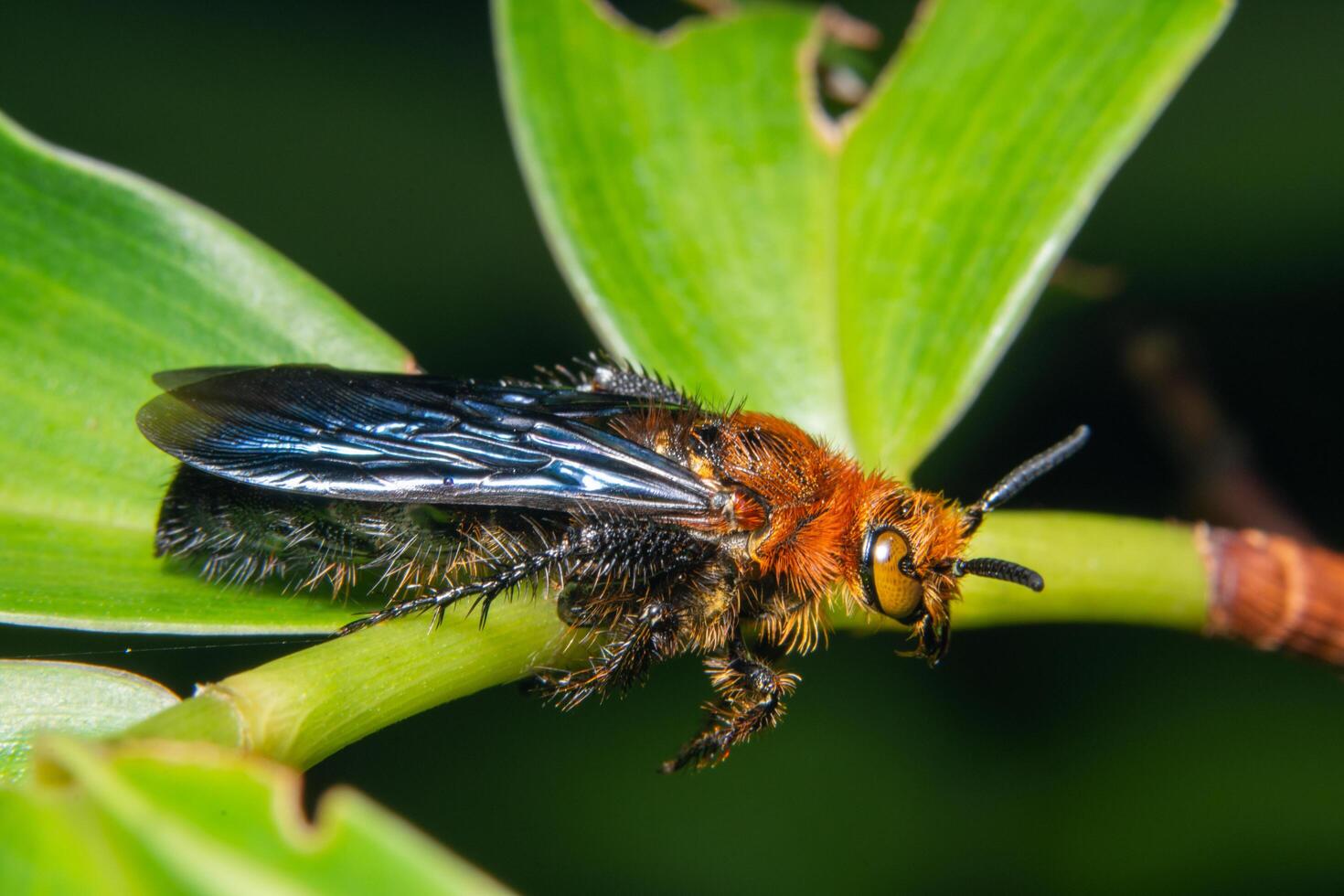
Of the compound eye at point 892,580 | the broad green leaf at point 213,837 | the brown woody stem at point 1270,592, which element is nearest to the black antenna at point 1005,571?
the compound eye at point 892,580

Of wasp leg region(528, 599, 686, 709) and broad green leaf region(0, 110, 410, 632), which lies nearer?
broad green leaf region(0, 110, 410, 632)

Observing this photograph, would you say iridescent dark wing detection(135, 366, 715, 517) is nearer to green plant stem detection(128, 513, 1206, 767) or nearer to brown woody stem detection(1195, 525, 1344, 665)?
green plant stem detection(128, 513, 1206, 767)

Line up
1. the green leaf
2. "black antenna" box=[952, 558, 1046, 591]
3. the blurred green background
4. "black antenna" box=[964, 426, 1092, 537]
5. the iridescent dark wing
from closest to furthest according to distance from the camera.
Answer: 1. the green leaf
2. "black antenna" box=[952, 558, 1046, 591]
3. the iridescent dark wing
4. "black antenna" box=[964, 426, 1092, 537]
5. the blurred green background

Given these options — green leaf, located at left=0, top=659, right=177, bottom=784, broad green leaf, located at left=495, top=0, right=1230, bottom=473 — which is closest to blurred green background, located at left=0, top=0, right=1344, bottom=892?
broad green leaf, located at left=495, top=0, right=1230, bottom=473

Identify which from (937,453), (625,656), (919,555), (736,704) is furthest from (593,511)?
(937,453)

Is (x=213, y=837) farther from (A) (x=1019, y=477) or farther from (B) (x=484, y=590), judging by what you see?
(A) (x=1019, y=477)

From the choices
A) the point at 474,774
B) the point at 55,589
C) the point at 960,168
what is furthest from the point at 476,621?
the point at 474,774
